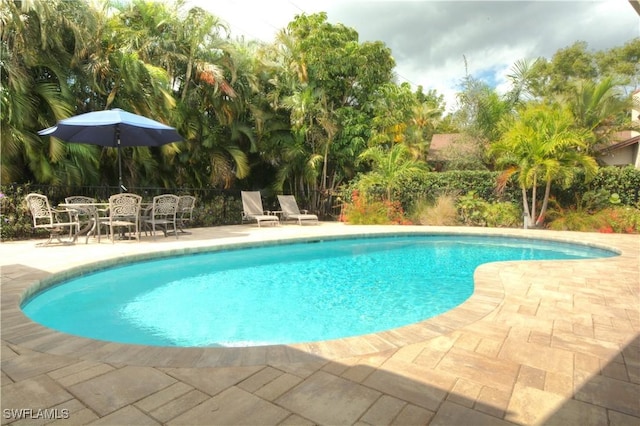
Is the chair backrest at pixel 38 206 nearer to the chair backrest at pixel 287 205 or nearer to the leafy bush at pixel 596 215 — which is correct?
the chair backrest at pixel 287 205

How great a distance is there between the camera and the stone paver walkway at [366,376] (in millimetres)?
1775

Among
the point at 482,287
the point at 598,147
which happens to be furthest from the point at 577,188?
the point at 482,287

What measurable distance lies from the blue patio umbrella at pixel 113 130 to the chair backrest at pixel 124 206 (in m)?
0.67

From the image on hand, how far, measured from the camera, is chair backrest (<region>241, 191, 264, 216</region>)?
11.5 m

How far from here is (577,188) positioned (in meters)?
11.1

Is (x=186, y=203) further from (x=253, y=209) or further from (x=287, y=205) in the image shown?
(x=287, y=205)

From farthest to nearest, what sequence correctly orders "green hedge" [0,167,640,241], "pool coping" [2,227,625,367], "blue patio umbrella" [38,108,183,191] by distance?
"green hedge" [0,167,640,241], "blue patio umbrella" [38,108,183,191], "pool coping" [2,227,625,367]

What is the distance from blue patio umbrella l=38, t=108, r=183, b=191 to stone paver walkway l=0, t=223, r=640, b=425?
14.4 feet

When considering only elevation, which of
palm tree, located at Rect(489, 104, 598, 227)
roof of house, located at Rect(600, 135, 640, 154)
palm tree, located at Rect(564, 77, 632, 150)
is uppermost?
palm tree, located at Rect(564, 77, 632, 150)

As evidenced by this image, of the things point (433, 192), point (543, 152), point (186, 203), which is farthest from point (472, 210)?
point (186, 203)

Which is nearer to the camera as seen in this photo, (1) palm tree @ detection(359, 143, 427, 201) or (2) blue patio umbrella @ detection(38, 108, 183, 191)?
(2) blue patio umbrella @ detection(38, 108, 183, 191)

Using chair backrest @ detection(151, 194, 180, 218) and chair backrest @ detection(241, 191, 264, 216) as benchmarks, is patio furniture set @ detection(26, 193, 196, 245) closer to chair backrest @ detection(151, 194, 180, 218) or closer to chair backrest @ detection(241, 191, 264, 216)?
chair backrest @ detection(151, 194, 180, 218)

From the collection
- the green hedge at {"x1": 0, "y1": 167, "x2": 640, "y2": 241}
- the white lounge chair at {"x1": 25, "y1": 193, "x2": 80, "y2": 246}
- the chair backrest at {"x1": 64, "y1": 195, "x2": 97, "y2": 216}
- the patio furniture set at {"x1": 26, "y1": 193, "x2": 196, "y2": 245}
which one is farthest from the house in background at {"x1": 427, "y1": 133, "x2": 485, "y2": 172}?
the white lounge chair at {"x1": 25, "y1": 193, "x2": 80, "y2": 246}

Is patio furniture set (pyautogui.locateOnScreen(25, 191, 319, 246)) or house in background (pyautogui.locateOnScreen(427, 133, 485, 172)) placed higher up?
house in background (pyautogui.locateOnScreen(427, 133, 485, 172))
